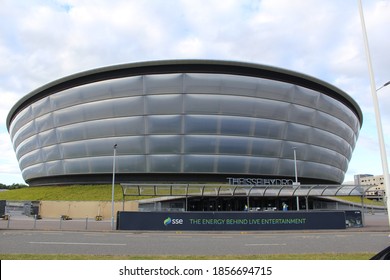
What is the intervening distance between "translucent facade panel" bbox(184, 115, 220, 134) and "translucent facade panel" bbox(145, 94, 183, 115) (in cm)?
200

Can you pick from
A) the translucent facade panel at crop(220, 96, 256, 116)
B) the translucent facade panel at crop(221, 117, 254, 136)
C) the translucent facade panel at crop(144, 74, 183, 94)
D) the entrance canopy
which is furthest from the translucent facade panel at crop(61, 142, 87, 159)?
the translucent facade panel at crop(220, 96, 256, 116)

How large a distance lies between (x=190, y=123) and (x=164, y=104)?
177 inches

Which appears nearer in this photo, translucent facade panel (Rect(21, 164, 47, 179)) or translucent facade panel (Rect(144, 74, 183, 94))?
translucent facade panel (Rect(144, 74, 183, 94))

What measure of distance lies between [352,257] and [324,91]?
46751 mm

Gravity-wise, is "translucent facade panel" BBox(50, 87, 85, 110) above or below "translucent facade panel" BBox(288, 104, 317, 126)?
above

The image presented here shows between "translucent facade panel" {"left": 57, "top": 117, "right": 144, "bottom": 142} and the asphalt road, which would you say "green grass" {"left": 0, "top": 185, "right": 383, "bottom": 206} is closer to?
"translucent facade panel" {"left": 57, "top": 117, "right": 144, "bottom": 142}

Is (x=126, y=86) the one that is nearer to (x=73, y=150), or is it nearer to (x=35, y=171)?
(x=73, y=150)

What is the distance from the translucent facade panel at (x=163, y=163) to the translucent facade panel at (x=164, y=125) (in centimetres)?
346

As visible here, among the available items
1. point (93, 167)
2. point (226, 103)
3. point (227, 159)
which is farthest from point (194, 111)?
point (93, 167)

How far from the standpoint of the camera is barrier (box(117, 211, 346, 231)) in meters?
25.3

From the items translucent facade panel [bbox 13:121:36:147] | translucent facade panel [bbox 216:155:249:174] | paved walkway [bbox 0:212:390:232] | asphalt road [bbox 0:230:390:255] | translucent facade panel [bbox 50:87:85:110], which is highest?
translucent facade panel [bbox 50:87:85:110]

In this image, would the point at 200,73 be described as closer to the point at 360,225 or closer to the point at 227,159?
the point at 227,159

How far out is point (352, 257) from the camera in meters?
10.5

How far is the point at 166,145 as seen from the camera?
4509cm
